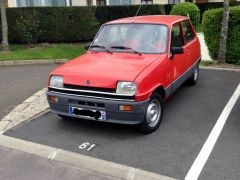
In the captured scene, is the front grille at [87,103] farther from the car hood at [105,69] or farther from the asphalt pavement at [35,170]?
the asphalt pavement at [35,170]

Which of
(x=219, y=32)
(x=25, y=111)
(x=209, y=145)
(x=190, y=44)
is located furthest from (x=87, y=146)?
(x=219, y=32)

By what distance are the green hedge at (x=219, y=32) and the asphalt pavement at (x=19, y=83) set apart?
470 cm

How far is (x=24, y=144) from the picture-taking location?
16.3 feet

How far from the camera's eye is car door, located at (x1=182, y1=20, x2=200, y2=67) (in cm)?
691

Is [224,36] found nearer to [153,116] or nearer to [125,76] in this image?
[153,116]

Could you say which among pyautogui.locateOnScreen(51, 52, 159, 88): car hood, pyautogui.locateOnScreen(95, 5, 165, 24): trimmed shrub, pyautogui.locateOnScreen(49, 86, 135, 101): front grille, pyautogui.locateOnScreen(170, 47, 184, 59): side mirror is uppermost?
pyautogui.locateOnScreen(95, 5, 165, 24): trimmed shrub

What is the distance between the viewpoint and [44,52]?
11.4 meters

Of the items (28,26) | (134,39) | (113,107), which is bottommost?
(113,107)

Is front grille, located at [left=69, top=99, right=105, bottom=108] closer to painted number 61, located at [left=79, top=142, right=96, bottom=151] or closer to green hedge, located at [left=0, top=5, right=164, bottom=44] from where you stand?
painted number 61, located at [left=79, top=142, right=96, bottom=151]

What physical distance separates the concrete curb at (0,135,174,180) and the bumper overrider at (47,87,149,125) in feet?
2.17

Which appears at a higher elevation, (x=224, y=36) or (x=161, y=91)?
(x=224, y=36)

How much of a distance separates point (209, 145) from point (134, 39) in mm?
2279

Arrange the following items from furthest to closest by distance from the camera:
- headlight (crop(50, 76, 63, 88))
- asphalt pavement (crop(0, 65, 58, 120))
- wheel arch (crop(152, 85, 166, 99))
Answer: asphalt pavement (crop(0, 65, 58, 120)) < wheel arch (crop(152, 85, 166, 99)) < headlight (crop(50, 76, 63, 88))

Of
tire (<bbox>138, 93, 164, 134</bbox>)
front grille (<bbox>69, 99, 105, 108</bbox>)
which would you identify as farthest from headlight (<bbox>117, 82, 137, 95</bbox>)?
tire (<bbox>138, 93, 164, 134</bbox>)
